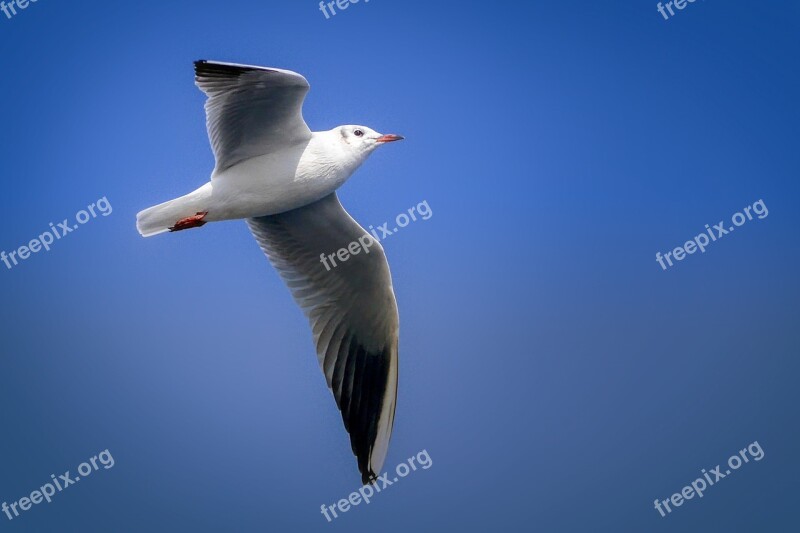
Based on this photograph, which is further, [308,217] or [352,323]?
[352,323]

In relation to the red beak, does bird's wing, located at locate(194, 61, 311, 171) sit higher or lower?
higher

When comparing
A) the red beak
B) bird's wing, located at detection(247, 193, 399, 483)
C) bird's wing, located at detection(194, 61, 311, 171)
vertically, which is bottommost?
bird's wing, located at detection(247, 193, 399, 483)

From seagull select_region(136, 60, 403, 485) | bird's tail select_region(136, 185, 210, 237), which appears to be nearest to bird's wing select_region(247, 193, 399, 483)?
seagull select_region(136, 60, 403, 485)

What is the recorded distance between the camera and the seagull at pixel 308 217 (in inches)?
210

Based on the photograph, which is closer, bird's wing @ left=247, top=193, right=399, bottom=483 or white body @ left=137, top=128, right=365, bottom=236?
white body @ left=137, top=128, right=365, bottom=236

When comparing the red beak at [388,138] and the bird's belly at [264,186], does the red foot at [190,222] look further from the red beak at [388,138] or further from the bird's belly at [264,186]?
the red beak at [388,138]

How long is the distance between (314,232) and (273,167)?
704 millimetres

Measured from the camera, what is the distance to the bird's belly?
17.9 ft

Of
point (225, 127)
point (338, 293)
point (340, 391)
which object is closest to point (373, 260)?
point (338, 293)

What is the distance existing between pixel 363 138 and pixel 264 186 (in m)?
0.55

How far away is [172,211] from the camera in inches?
214

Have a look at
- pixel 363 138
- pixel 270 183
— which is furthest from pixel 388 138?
pixel 270 183

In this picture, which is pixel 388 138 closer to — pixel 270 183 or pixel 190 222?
pixel 270 183

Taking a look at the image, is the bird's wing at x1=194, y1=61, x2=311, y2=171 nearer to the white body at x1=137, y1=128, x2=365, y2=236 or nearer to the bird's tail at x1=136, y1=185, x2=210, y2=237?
the white body at x1=137, y1=128, x2=365, y2=236
